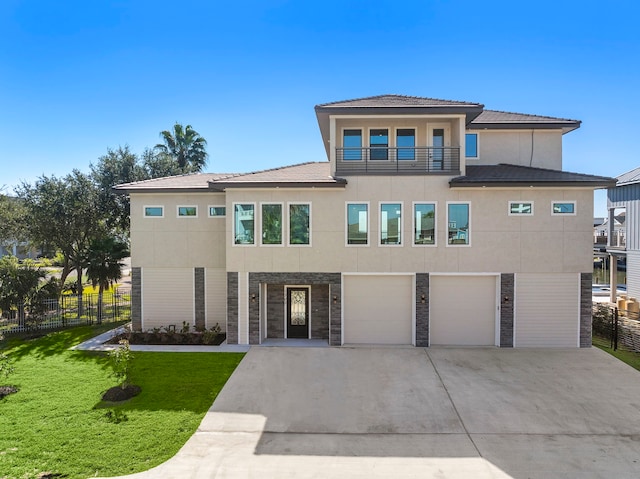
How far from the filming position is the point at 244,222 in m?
12.2

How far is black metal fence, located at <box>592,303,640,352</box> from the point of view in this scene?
12.0m

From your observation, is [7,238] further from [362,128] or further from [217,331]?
[362,128]

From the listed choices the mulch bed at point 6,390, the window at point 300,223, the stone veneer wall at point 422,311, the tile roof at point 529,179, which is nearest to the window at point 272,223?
the window at point 300,223

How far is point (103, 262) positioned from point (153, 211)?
4.56 meters

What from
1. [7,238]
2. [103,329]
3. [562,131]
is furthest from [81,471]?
[7,238]

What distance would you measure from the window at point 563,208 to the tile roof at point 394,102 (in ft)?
15.0

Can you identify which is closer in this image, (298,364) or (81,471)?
(81,471)

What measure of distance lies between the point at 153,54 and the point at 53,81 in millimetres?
6391

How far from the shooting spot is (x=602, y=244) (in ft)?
81.1

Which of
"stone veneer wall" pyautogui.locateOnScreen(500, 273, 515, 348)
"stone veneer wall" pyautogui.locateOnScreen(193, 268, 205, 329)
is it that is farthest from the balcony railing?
"stone veneer wall" pyautogui.locateOnScreen(193, 268, 205, 329)

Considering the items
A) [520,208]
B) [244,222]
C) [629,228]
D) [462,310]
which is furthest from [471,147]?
[629,228]

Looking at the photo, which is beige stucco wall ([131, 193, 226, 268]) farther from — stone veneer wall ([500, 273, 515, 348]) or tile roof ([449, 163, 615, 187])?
stone veneer wall ([500, 273, 515, 348])

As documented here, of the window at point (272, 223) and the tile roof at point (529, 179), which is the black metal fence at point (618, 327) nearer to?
the tile roof at point (529, 179)

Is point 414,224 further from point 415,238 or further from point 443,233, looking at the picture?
point 443,233
